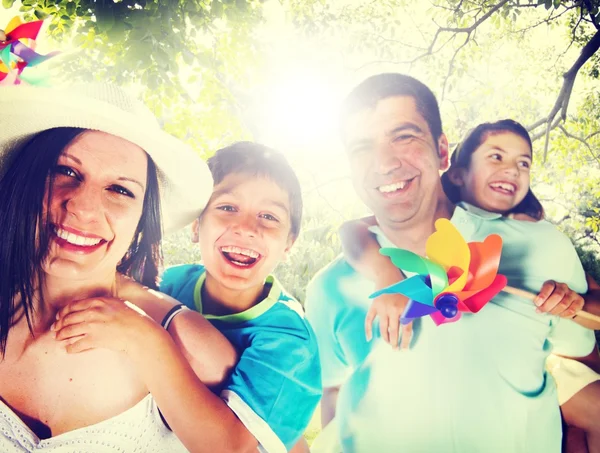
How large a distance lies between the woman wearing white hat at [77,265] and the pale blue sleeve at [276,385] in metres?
0.07

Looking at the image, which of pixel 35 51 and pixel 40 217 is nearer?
pixel 40 217

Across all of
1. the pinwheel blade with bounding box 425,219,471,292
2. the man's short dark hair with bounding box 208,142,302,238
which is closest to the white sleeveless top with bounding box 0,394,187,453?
the man's short dark hair with bounding box 208,142,302,238

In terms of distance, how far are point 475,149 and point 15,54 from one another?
143 cm

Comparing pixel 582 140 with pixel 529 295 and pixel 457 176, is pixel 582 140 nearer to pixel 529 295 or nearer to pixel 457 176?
pixel 457 176

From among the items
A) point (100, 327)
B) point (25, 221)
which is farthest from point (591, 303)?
point (25, 221)

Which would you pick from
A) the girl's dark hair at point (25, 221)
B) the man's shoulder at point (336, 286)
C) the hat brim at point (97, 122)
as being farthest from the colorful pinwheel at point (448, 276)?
the girl's dark hair at point (25, 221)

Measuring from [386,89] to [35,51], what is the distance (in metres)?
1.08

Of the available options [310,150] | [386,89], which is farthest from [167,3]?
[386,89]

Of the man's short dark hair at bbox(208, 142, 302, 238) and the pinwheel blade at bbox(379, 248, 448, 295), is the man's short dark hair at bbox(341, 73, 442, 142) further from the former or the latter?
the pinwheel blade at bbox(379, 248, 448, 295)

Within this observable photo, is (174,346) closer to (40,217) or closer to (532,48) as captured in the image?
(40,217)

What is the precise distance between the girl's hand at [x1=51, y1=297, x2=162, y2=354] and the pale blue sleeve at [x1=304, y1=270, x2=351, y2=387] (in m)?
0.55

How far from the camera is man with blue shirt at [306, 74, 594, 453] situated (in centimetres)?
131

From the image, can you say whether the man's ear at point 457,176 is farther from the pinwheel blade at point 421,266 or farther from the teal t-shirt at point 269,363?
the teal t-shirt at point 269,363

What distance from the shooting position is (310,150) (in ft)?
4.86
